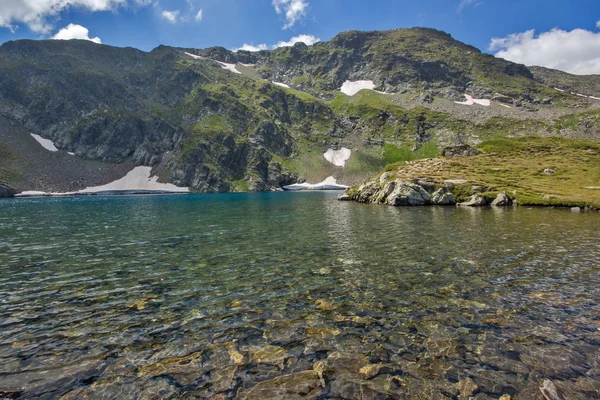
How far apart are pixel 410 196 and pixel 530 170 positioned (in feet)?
159

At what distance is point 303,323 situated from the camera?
508 inches

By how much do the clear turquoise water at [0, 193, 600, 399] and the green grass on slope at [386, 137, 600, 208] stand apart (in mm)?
49641

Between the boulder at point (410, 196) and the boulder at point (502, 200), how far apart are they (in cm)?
1406

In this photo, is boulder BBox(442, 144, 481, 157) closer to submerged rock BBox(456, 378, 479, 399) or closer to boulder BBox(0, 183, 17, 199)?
submerged rock BBox(456, 378, 479, 399)

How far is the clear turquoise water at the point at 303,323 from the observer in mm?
9125

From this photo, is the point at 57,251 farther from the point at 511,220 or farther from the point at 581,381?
the point at 511,220

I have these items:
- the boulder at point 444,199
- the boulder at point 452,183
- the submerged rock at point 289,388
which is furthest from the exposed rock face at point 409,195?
the submerged rock at point 289,388

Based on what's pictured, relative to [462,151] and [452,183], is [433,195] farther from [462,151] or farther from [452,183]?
[462,151]

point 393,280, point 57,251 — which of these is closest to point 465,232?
point 393,280

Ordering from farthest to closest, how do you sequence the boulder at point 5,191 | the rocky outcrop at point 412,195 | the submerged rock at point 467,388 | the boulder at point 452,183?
the boulder at point 5,191 < the boulder at point 452,183 < the rocky outcrop at point 412,195 < the submerged rock at point 467,388

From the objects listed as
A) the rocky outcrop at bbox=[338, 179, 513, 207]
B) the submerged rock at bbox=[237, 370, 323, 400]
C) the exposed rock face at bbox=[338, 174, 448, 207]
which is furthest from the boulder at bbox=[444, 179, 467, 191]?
the submerged rock at bbox=[237, 370, 323, 400]

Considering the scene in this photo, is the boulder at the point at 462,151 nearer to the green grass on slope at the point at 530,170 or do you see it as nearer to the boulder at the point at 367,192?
the green grass on slope at the point at 530,170

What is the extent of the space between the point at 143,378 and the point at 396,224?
3747cm

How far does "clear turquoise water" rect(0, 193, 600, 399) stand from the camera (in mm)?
9125
